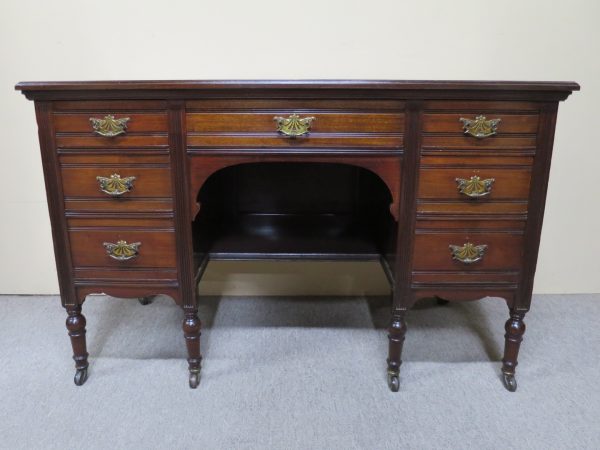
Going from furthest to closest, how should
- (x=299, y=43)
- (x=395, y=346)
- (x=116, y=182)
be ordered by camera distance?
(x=299, y=43), (x=395, y=346), (x=116, y=182)

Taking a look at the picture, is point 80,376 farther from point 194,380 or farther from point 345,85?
point 345,85

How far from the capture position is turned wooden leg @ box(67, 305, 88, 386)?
66.0 inches

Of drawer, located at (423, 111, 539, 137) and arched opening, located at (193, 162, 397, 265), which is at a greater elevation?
drawer, located at (423, 111, 539, 137)

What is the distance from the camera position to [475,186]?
1.49 meters

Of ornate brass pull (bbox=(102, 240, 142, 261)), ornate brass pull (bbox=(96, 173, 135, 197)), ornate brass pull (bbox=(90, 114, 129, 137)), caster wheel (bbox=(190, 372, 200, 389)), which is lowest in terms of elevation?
caster wheel (bbox=(190, 372, 200, 389))

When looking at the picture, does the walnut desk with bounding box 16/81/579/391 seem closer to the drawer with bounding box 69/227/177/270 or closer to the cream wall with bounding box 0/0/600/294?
the drawer with bounding box 69/227/177/270

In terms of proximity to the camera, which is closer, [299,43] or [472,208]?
[472,208]

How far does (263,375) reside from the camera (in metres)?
1.78

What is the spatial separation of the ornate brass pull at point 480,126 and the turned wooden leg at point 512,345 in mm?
622

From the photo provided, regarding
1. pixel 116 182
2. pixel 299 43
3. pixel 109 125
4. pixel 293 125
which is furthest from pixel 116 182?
pixel 299 43

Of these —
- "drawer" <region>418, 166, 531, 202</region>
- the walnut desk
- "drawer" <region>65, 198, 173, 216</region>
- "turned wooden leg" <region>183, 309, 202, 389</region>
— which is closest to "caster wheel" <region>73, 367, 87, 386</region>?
the walnut desk

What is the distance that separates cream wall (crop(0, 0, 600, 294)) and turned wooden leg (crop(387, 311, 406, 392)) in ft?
3.51

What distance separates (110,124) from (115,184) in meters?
0.18

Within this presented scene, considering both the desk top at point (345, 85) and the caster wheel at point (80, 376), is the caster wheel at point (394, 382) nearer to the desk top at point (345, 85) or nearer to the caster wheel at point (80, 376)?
the desk top at point (345, 85)
